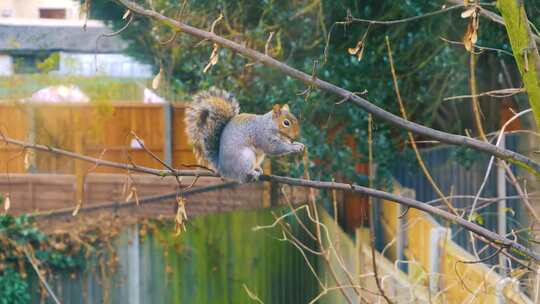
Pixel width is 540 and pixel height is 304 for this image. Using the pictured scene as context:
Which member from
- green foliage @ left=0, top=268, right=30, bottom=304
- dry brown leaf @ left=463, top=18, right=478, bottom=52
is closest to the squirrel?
dry brown leaf @ left=463, top=18, right=478, bottom=52

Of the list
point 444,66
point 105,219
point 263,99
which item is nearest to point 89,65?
point 105,219

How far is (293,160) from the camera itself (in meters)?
5.58

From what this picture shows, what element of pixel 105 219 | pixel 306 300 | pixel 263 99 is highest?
pixel 263 99

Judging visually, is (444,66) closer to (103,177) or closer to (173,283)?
(173,283)

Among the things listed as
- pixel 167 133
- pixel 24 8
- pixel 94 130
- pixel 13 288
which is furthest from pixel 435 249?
pixel 167 133

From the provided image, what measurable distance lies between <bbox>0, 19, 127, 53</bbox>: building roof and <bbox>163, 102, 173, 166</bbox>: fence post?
1253 mm

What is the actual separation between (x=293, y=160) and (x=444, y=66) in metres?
1.02

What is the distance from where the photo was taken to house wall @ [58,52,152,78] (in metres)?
6.89

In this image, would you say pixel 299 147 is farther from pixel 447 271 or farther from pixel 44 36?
pixel 44 36

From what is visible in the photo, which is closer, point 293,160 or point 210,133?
point 210,133

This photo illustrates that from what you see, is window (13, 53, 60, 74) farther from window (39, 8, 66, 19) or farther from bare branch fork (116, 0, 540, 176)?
bare branch fork (116, 0, 540, 176)

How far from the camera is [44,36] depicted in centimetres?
670

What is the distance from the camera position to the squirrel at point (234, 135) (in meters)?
2.45

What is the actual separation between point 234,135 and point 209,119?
0.28 ft
